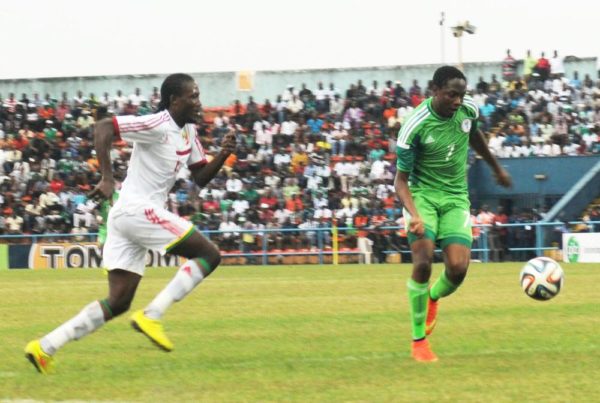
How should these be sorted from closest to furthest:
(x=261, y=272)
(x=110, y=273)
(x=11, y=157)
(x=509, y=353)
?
(x=110, y=273) → (x=509, y=353) → (x=261, y=272) → (x=11, y=157)

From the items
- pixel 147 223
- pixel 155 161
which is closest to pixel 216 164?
pixel 155 161

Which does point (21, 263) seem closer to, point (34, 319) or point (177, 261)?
point (177, 261)

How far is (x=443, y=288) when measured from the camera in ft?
33.6

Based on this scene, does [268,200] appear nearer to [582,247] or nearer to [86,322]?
[582,247]

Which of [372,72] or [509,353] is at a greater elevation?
[372,72]

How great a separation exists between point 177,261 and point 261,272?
6.51 meters

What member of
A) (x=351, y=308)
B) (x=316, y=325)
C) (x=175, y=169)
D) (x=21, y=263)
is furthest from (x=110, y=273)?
(x=21, y=263)

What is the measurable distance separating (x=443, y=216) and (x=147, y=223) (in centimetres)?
247

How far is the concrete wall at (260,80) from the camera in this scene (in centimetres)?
4412

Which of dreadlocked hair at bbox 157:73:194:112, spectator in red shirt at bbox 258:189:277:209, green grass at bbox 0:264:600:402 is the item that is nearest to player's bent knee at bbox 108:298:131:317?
green grass at bbox 0:264:600:402

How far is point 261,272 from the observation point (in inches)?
1117

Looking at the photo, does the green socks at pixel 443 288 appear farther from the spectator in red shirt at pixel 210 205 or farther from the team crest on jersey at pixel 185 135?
the spectator in red shirt at pixel 210 205

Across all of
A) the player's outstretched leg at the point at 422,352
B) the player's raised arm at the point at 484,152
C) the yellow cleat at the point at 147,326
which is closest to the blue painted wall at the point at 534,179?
the player's raised arm at the point at 484,152

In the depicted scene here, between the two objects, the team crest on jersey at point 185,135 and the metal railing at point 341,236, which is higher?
the team crest on jersey at point 185,135
